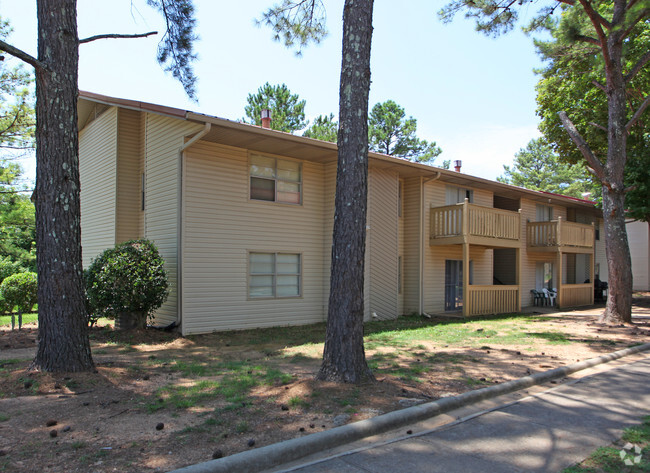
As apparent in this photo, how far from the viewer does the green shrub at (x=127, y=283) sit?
10.6 metres

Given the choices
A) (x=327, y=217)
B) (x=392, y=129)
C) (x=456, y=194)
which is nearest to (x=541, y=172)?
(x=392, y=129)

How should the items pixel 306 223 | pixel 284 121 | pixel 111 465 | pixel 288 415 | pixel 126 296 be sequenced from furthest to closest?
pixel 284 121
pixel 306 223
pixel 126 296
pixel 288 415
pixel 111 465

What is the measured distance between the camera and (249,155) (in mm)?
12922

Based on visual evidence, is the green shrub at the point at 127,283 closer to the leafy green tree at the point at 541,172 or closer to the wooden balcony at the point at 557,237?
the wooden balcony at the point at 557,237

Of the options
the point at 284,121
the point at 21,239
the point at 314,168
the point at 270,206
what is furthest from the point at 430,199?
the point at 21,239

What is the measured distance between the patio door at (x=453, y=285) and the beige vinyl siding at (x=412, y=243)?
2076mm

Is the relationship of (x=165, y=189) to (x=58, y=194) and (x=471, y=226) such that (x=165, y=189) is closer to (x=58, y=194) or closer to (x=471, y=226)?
(x=58, y=194)

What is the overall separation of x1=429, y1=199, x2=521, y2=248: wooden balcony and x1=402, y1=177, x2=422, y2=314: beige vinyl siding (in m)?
0.61

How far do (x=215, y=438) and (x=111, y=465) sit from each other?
924 mm

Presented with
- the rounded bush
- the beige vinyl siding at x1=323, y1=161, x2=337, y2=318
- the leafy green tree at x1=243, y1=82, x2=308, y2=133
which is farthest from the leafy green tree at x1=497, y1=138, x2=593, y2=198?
the rounded bush

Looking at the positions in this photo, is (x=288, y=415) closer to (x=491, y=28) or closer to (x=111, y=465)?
(x=111, y=465)

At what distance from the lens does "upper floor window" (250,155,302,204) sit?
13.1 m

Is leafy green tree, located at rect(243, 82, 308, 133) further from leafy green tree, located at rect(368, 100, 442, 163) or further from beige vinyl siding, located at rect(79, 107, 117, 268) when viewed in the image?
beige vinyl siding, located at rect(79, 107, 117, 268)

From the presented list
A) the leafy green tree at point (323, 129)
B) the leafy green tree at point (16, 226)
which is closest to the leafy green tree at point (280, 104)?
the leafy green tree at point (323, 129)
